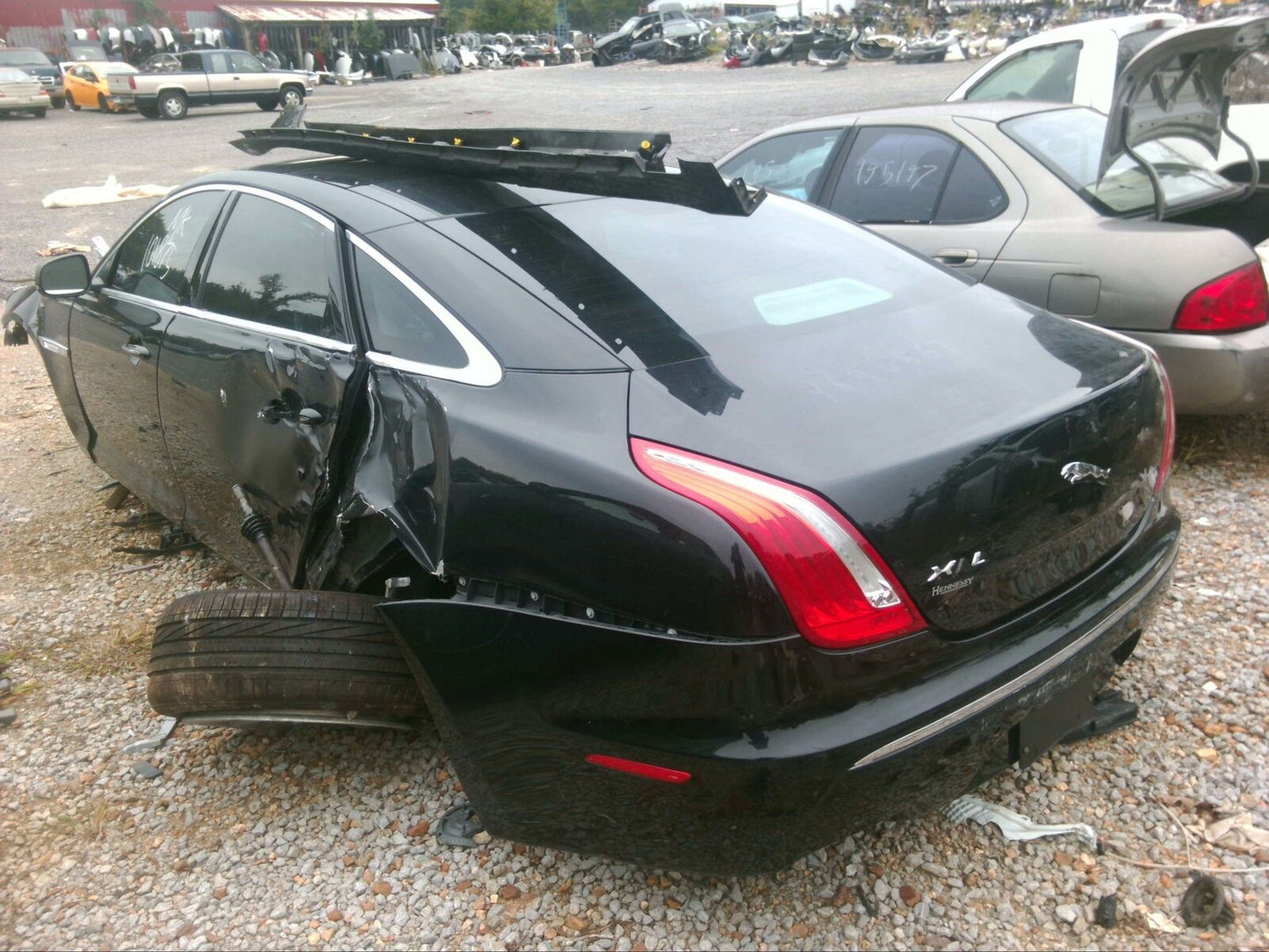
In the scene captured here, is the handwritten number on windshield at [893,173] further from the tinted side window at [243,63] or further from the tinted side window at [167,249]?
the tinted side window at [243,63]

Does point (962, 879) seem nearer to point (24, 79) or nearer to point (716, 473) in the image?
point (716, 473)

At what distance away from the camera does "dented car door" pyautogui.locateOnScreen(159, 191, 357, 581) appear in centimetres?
279

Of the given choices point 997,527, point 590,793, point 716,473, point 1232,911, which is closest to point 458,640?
point 590,793

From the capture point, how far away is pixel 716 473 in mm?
1931

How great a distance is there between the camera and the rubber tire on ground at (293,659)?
259 centimetres

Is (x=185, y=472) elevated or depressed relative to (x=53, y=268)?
depressed

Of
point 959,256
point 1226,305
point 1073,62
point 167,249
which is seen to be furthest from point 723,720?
point 1073,62

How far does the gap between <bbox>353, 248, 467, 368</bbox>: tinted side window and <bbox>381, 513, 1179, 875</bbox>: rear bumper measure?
2.00 ft

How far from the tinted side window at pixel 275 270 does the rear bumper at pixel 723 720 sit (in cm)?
107

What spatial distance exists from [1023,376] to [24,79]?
3135 cm

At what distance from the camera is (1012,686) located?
2.07 meters

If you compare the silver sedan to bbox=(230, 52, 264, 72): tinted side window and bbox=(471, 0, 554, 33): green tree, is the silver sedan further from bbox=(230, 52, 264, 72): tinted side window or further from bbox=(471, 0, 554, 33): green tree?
bbox=(471, 0, 554, 33): green tree

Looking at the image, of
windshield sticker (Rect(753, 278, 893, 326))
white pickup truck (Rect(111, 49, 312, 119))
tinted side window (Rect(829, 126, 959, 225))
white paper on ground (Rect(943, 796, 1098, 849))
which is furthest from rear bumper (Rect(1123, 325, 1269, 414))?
white pickup truck (Rect(111, 49, 312, 119))

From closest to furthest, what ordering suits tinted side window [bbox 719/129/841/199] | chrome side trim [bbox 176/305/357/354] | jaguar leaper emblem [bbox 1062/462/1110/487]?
jaguar leaper emblem [bbox 1062/462/1110/487] → chrome side trim [bbox 176/305/357/354] → tinted side window [bbox 719/129/841/199]
